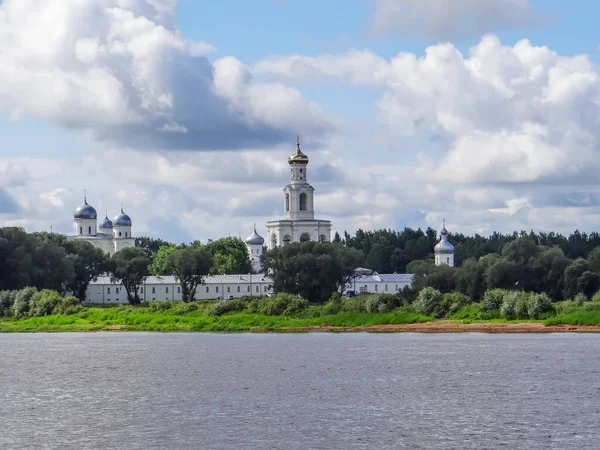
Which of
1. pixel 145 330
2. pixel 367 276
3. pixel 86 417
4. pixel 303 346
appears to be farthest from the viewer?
pixel 367 276

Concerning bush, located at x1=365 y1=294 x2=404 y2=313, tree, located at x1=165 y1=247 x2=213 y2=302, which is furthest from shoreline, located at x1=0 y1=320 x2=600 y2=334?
tree, located at x1=165 y1=247 x2=213 y2=302

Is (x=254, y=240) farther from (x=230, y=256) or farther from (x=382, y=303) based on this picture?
(x=382, y=303)

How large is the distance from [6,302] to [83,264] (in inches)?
973

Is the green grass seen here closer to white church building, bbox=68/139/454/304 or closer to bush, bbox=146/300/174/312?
bush, bbox=146/300/174/312

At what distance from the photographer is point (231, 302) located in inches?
3686

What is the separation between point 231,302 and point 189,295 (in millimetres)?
36118

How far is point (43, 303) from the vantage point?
97.7 metres

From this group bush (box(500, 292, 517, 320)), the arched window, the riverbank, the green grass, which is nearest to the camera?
the riverbank

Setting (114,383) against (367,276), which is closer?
(114,383)

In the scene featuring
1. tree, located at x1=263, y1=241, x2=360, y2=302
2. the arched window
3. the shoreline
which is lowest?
the shoreline

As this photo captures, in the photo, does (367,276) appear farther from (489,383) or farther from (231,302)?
(489,383)

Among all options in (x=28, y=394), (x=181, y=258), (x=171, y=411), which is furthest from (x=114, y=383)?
(x=181, y=258)

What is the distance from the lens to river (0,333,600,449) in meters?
32.9

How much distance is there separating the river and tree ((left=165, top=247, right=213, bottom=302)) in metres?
57.1
